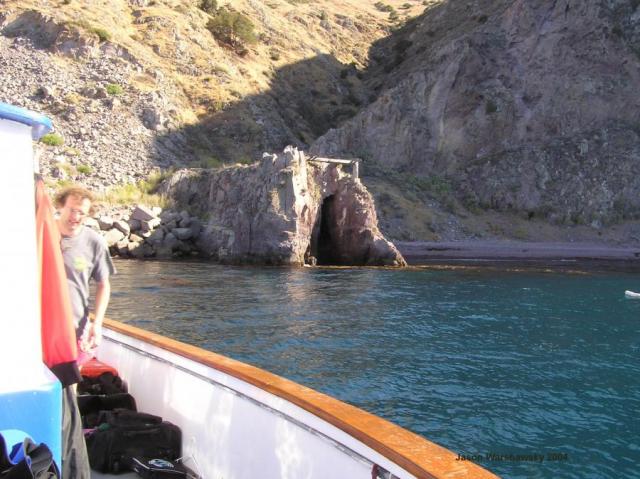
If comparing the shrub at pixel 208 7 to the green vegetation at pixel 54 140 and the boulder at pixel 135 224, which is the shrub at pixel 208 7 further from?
the boulder at pixel 135 224

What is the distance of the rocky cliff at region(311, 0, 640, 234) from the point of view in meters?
46.2

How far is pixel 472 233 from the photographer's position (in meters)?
40.4

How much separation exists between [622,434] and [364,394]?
3.39 meters

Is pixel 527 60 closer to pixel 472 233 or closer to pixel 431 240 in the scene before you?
pixel 472 233

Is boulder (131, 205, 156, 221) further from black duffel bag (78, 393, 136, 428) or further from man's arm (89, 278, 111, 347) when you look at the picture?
man's arm (89, 278, 111, 347)

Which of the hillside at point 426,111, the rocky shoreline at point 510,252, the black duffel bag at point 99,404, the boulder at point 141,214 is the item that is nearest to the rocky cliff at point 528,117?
the hillside at point 426,111

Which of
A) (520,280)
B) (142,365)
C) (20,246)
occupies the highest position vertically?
(20,246)

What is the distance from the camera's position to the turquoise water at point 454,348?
7160 millimetres

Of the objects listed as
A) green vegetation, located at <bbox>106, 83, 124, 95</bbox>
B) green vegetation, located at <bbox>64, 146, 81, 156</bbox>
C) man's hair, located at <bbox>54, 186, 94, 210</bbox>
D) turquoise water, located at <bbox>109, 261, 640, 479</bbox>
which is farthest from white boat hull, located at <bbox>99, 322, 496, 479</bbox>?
green vegetation, located at <bbox>106, 83, 124, 95</bbox>

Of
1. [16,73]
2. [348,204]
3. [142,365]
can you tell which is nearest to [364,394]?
[142,365]

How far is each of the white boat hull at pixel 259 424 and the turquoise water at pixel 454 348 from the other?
3.72 m

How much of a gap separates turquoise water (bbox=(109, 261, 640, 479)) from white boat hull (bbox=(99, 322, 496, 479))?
12.2 feet

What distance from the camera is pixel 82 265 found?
12.0 ft

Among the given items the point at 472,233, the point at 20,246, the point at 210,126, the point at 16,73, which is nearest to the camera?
the point at 20,246
